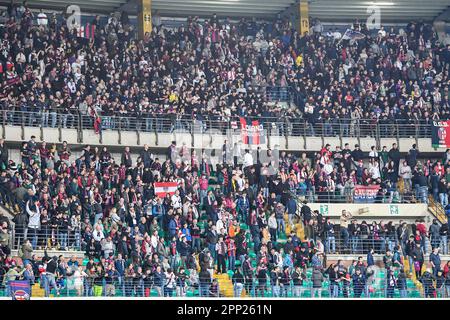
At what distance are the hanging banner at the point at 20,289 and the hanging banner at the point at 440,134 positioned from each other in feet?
43.5

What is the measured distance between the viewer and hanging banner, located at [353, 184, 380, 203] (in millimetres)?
28984

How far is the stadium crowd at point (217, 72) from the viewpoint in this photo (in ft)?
95.3

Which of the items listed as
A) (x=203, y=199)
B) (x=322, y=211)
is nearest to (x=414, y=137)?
(x=322, y=211)

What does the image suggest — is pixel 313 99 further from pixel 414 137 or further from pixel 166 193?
pixel 166 193

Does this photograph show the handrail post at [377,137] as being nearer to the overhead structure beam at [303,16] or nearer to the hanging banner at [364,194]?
the hanging banner at [364,194]

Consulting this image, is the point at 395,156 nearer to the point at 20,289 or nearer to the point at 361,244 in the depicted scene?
the point at 361,244

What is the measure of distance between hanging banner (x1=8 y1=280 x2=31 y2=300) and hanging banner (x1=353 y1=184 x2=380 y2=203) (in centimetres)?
979

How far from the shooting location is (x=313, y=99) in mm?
31578

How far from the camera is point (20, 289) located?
2222cm

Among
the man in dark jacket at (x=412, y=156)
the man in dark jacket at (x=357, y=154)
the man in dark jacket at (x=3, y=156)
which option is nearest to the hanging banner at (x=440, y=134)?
the man in dark jacket at (x=412, y=156)

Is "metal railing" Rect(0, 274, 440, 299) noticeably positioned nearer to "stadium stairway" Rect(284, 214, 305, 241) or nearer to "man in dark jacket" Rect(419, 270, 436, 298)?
"man in dark jacket" Rect(419, 270, 436, 298)

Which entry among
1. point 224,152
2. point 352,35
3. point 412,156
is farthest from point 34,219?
point 352,35

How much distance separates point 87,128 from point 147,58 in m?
3.35
